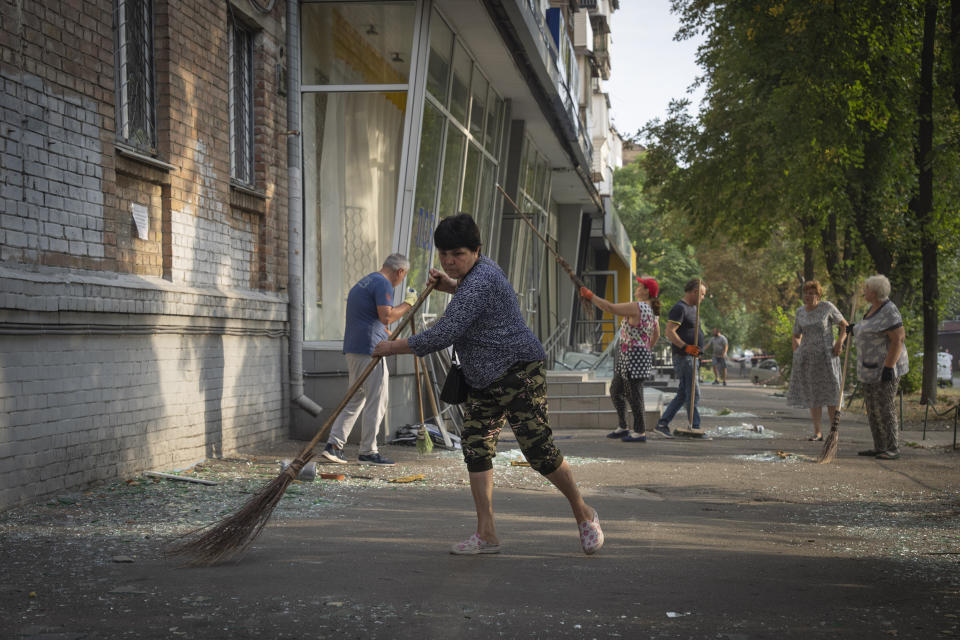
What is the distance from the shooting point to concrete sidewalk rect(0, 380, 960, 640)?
13.0 ft

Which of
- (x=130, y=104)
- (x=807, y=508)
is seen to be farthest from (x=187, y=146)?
(x=807, y=508)

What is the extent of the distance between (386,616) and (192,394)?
5008 mm

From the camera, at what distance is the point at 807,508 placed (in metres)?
7.20

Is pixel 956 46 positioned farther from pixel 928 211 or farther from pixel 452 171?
pixel 452 171

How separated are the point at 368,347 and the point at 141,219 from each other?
2.29 metres

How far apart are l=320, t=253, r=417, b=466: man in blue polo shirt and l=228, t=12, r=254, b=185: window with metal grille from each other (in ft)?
6.13

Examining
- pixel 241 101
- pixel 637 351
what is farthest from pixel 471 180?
pixel 241 101

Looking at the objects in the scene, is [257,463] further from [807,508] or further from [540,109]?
[540,109]

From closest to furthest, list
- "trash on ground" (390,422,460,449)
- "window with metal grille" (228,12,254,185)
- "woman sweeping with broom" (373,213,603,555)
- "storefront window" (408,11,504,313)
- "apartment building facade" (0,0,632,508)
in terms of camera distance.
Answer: "woman sweeping with broom" (373,213,603,555), "apartment building facade" (0,0,632,508), "window with metal grille" (228,12,254,185), "trash on ground" (390,422,460,449), "storefront window" (408,11,504,313)

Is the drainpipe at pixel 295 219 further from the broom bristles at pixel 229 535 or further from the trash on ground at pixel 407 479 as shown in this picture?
the broom bristles at pixel 229 535

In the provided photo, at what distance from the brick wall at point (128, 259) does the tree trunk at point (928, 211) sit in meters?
11.5

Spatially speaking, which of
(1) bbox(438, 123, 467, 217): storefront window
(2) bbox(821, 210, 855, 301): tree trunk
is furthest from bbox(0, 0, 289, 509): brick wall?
(2) bbox(821, 210, 855, 301): tree trunk

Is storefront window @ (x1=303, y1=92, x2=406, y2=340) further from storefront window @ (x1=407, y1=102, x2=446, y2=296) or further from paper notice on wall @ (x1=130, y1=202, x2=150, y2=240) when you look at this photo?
paper notice on wall @ (x1=130, y1=202, x2=150, y2=240)

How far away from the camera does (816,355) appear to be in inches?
455
